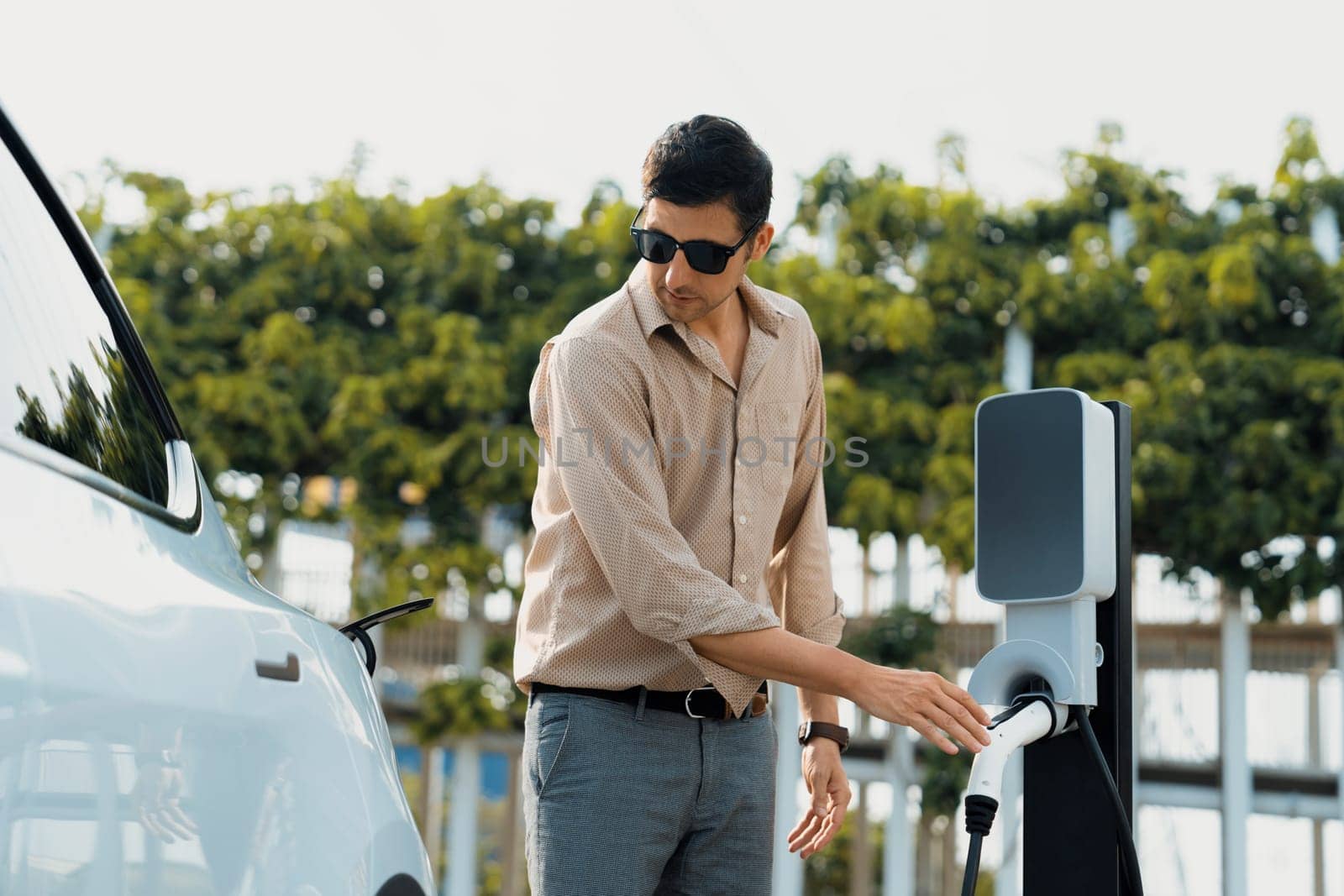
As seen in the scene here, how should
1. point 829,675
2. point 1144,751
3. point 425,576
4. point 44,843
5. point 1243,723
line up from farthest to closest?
1. point 425,576
2. point 1144,751
3. point 1243,723
4. point 829,675
5. point 44,843

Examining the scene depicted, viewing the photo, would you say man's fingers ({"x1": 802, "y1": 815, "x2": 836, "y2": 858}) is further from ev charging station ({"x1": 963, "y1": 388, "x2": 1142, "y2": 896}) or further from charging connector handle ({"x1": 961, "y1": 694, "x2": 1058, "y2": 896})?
charging connector handle ({"x1": 961, "y1": 694, "x2": 1058, "y2": 896})

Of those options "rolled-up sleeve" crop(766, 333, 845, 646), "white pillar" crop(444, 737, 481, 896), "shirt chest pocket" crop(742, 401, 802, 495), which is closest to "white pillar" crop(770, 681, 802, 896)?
"white pillar" crop(444, 737, 481, 896)

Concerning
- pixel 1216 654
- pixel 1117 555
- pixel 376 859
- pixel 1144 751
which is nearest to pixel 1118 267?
pixel 1216 654

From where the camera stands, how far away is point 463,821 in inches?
275

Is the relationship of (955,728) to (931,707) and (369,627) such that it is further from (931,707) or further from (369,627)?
(369,627)

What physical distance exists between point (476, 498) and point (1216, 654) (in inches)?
141

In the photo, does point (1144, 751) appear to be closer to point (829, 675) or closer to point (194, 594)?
point (829, 675)

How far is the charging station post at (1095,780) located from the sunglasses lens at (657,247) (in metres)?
0.59

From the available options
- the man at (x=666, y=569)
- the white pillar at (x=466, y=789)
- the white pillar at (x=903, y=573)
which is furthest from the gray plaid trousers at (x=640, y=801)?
the white pillar at (x=466, y=789)

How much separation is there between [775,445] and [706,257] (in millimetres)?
299

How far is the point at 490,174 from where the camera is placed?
7430 mm

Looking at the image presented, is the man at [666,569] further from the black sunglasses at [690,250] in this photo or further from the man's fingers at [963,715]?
the man's fingers at [963,715]

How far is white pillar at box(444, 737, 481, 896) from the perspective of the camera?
692 centimetres

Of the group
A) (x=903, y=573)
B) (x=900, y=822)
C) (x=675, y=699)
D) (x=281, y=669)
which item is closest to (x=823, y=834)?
(x=675, y=699)
